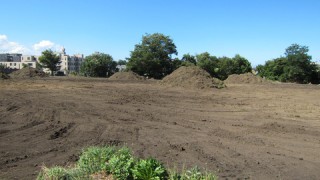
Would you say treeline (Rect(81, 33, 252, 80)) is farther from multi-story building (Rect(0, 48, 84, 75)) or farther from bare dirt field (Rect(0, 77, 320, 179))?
multi-story building (Rect(0, 48, 84, 75))

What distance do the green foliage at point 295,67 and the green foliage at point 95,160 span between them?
150ft

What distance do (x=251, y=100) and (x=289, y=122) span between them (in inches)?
266

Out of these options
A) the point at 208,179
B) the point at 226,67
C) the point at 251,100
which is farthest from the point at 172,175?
the point at 226,67

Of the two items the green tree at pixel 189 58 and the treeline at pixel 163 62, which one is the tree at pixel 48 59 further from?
the green tree at pixel 189 58

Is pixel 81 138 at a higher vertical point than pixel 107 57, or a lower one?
lower

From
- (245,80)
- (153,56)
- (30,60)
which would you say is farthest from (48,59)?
(30,60)

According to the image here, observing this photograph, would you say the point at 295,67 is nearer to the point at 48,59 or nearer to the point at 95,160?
the point at 48,59

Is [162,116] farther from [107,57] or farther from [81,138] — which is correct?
[107,57]

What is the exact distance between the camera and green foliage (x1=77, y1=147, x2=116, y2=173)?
5.02m

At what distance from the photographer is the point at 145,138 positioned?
9.59 m

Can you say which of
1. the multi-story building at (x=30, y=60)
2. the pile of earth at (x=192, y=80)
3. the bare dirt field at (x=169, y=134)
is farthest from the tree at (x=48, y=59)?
the multi-story building at (x=30, y=60)

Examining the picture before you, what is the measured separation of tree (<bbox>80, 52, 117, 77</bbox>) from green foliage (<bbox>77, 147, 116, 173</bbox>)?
5345 centimetres

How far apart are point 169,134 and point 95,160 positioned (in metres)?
5.29

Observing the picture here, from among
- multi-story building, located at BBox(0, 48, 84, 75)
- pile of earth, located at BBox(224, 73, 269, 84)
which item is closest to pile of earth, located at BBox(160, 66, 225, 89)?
pile of earth, located at BBox(224, 73, 269, 84)
